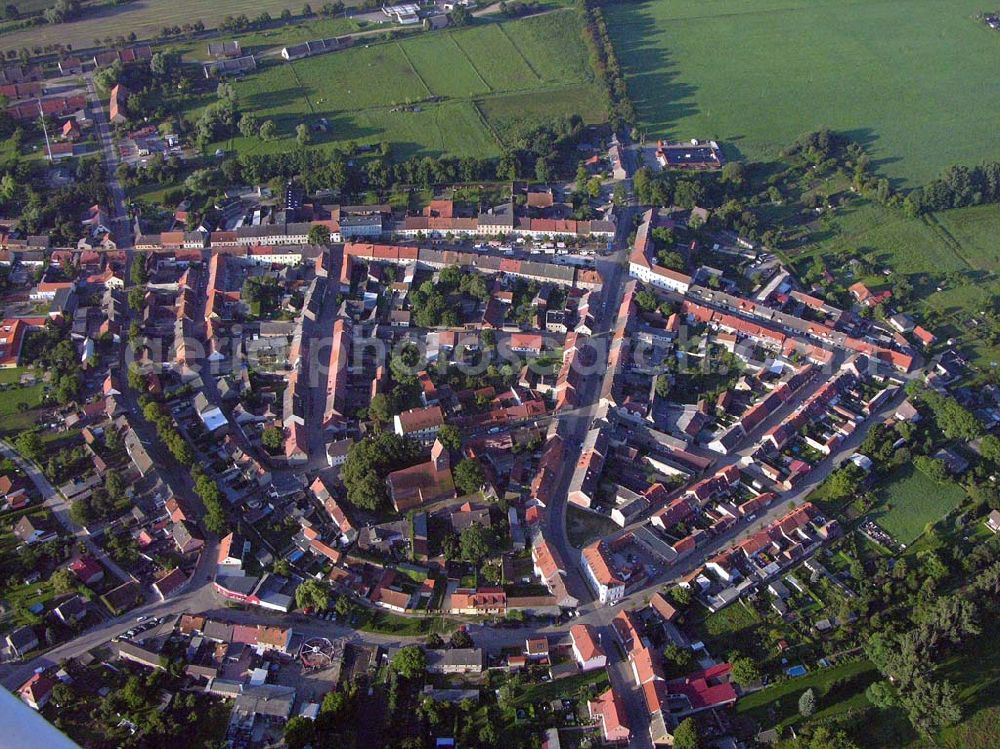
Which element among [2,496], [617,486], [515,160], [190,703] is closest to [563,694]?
[617,486]

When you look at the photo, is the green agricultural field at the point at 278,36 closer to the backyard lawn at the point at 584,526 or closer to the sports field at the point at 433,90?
the sports field at the point at 433,90

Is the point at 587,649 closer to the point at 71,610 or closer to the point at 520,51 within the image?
the point at 71,610

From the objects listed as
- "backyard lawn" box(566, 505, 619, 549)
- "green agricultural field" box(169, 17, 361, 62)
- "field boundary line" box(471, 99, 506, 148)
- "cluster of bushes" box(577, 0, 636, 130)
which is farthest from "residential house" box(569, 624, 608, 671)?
"green agricultural field" box(169, 17, 361, 62)

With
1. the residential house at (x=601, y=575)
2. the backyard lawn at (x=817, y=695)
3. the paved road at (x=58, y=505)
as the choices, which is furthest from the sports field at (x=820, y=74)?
the paved road at (x=58, y=505)

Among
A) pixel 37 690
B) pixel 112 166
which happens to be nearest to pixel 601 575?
pixel 37 690

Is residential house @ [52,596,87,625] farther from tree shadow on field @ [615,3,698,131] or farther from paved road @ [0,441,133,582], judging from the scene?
tree shadow on field @ [615,3,698,131]

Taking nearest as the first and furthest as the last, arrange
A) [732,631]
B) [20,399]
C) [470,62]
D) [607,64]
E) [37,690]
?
[37,690]
[732,631]
[20,399]
[607,64]
[470,62]
